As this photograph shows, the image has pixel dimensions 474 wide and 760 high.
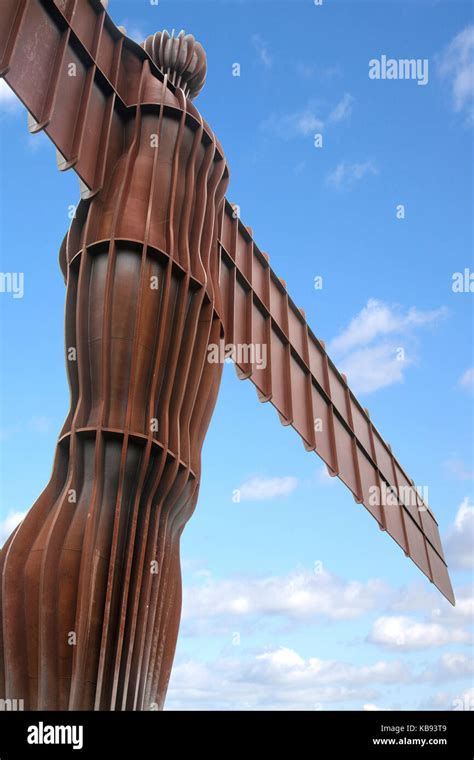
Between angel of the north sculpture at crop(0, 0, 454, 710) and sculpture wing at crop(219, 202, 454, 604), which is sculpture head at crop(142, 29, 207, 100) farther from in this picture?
sculpture wing at crop(219, 202, 454, 604)

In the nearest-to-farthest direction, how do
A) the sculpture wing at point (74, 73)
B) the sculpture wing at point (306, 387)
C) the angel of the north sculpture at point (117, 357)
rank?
the angel of the north sculpture at point (117, 357)
the sculpture wing at point (74, 73)
the sculpture wing at point (306, 387)

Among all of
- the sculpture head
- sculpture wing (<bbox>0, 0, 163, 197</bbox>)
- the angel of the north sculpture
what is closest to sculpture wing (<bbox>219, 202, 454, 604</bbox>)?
the angel of the north sculpture

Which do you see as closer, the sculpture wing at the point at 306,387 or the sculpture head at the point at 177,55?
the sculpture head at the point at 177,55

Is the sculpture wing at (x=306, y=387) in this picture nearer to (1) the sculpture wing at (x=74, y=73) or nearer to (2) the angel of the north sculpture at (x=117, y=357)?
(2) the angel of the north sculpture at (x=117, y=357)

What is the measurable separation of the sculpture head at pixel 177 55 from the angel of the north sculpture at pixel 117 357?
1.0 inches

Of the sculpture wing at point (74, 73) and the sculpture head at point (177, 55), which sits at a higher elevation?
the sculpture head at point (177, 55)

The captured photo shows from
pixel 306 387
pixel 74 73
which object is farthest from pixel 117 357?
pixel 306 387

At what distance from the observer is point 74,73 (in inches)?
484

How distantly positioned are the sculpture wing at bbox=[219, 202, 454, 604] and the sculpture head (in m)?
2.74

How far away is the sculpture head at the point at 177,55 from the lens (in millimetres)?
14102

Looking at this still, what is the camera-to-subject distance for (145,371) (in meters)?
11.4

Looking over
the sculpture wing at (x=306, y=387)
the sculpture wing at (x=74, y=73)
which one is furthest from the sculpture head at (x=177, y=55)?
the sculpture wing at (x=306, y=387)

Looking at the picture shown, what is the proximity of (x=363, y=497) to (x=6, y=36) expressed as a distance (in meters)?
13.7

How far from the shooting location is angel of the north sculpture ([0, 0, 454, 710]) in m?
10.1
